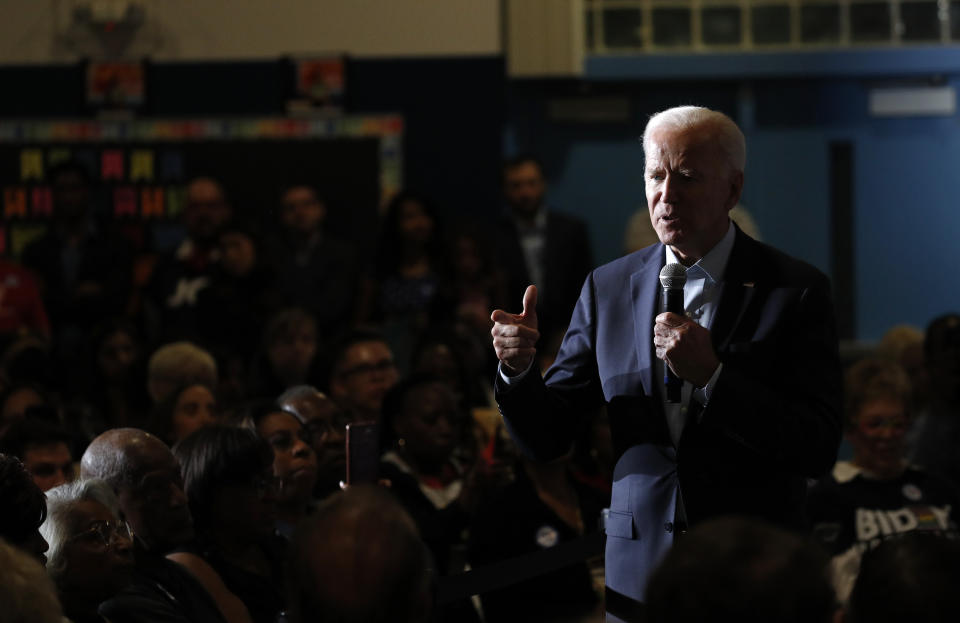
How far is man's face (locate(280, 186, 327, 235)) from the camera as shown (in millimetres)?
7211

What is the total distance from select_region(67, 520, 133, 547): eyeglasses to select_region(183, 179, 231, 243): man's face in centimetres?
443

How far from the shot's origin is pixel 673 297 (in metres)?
2.37

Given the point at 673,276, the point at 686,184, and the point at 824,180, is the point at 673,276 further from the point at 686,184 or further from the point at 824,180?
the point at 824,180

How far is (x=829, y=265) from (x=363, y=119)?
2.82m

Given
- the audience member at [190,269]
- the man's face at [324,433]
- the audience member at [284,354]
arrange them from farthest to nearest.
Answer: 1. the audience member at [190,269]
2. the audience member at [284,354]
3. the man's face at [324,433]

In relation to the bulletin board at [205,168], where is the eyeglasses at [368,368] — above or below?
below

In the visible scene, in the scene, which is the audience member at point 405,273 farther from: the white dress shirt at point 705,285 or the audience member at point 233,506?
the white dress shirt at point 705,285

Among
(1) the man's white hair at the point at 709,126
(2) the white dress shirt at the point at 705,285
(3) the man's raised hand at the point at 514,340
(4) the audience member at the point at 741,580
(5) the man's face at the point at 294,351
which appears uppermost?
(1) the man's white hair at the point at 709,126

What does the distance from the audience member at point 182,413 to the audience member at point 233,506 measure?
1.12 meters

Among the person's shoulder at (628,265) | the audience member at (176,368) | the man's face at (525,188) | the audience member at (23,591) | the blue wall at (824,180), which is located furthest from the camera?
the blue wall at (824,180)

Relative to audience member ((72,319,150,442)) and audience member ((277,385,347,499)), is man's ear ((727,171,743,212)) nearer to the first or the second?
audience member ((277,385,347,499))

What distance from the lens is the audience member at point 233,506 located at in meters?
3.14

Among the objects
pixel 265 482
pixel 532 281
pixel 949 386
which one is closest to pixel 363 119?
pixel 532 281

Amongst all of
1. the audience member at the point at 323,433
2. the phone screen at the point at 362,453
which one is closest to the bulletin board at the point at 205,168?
the audience member at the point at 323,433
